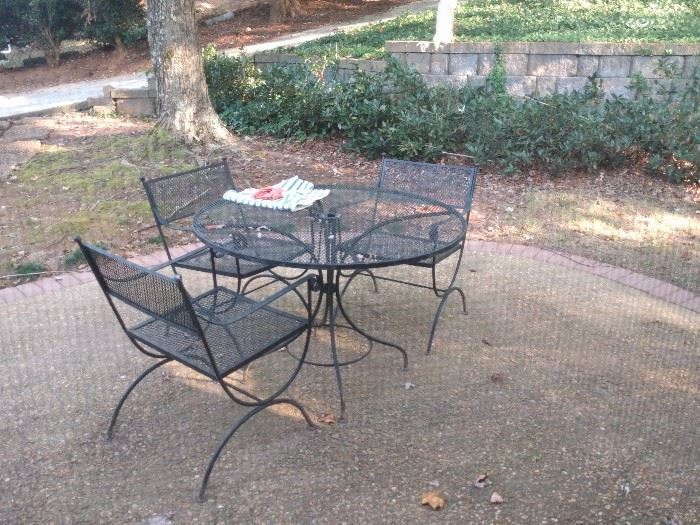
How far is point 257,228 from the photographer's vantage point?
337cm

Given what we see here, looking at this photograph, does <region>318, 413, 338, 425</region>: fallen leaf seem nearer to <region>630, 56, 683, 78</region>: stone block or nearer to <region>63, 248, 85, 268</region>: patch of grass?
<region>63, 248, 85, 268</region>: patch of grass

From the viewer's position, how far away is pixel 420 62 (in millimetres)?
8312

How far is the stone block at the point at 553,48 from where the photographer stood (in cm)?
767

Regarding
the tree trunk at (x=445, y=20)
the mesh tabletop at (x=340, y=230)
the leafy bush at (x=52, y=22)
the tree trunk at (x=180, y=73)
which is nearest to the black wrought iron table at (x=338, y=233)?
the mesh tabletop at (x=340, y=230)

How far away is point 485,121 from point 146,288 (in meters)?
5.21

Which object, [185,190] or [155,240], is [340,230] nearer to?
[185,190]

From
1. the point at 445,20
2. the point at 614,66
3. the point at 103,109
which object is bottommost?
the point at 103,109

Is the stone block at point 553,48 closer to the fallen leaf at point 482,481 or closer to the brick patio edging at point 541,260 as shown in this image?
the brick patio edging at point 541,260

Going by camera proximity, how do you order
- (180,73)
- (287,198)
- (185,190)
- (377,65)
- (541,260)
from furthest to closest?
1. (377,65)
2. (180,73)
3. (541,260)
4. (185,190)
5. (287,198)

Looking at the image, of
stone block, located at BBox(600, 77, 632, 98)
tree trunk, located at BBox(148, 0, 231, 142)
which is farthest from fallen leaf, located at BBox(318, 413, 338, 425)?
stone block, located at BBox(600, 77, 632, 98)

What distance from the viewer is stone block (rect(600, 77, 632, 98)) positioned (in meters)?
7.53

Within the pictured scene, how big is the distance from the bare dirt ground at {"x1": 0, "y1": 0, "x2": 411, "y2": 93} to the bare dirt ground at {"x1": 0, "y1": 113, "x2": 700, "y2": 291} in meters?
4.98

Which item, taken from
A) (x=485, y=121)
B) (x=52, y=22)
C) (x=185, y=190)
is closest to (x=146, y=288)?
(x=185, y=190)

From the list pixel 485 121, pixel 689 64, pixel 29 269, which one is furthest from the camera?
pixel 689 64
